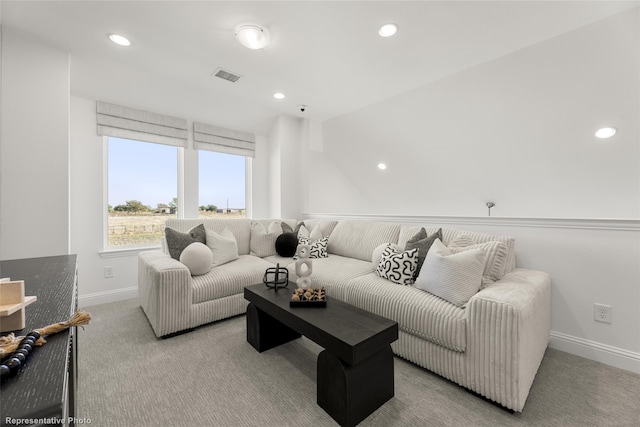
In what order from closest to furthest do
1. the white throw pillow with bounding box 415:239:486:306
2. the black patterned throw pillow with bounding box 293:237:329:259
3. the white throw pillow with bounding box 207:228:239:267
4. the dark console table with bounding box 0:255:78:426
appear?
the dark console table with bounding box 0:255:78:426, the white throw pillow with bounding box 415:239:486:306, the white throw pillow with bounding box 207:228:239:267, the black patterned throw pillow with bounding box 293:237:329:259

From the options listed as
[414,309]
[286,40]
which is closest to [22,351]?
[414,309]

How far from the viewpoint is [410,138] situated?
3.53 metres

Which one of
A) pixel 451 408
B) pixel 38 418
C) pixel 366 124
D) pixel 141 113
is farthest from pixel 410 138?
pixel 38 418

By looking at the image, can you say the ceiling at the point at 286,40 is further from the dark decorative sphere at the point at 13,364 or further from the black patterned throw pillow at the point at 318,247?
the dark decorative sphere at the point at 13,364

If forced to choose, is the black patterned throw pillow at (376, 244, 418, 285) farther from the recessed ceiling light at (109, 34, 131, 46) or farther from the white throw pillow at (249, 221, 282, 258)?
the recessed ceiling light at (109, 34, 131, 46)

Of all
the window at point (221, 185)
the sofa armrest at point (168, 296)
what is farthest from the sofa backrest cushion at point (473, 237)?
the window at point (221, 185)

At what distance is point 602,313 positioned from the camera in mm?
1972

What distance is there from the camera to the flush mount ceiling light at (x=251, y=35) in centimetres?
203

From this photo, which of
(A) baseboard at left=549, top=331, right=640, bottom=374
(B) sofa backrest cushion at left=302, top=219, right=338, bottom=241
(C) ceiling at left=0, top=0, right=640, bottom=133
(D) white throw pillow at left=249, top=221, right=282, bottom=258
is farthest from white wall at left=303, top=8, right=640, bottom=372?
(D) white throw pillow at left=249, top=221, right=282, bottom=258

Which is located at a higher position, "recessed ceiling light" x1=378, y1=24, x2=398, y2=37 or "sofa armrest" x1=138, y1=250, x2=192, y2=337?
"recessed ceiling light" x1=378, y1=24, x2=398, y2=37

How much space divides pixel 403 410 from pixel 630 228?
1993mm

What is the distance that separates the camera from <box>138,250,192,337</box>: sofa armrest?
7.27 feet

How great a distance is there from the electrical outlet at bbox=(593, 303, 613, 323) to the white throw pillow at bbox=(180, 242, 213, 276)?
126 inches

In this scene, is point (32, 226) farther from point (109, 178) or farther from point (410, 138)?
point (410, 138)
